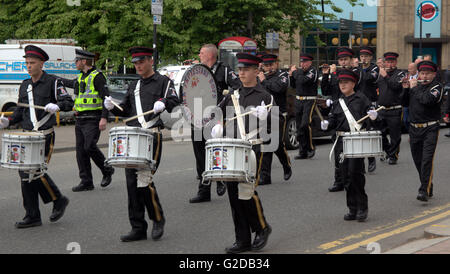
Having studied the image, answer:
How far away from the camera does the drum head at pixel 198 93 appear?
27.3ft

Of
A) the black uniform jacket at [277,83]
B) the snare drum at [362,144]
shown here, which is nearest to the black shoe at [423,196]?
the snare drum at [362,144]

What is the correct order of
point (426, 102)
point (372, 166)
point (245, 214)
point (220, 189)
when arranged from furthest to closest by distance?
point (372, 166) → point (220, 189) → point (426, 102) → point (245, 214)

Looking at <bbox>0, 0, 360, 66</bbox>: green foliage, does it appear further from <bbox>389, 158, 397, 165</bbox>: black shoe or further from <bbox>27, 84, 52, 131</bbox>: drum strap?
<bbox>27, 84, 52, 131</bbox>: drum strap

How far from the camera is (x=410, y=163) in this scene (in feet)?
44.3

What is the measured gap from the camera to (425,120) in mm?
9547

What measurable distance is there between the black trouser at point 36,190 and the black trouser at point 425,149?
4.80 m

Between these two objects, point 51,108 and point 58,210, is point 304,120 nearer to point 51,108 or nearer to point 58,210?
point 58,210

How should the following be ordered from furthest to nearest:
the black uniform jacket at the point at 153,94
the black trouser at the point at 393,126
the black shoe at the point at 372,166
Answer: the black trouser at the point at 393,126 < the black shoe at the point at 372,166 < the black uniform jacket at the point at 153,94

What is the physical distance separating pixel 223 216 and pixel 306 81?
219 inches

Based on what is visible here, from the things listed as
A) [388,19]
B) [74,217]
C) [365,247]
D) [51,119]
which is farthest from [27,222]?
[388,19]

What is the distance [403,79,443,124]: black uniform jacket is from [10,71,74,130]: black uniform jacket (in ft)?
15.2

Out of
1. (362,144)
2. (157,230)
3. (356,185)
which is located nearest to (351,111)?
(362,144)

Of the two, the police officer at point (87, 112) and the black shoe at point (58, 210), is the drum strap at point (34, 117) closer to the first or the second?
the black shoe at point (58, 210)

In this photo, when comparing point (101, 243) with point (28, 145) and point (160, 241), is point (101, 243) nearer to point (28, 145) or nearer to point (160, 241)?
point (160, 241)
